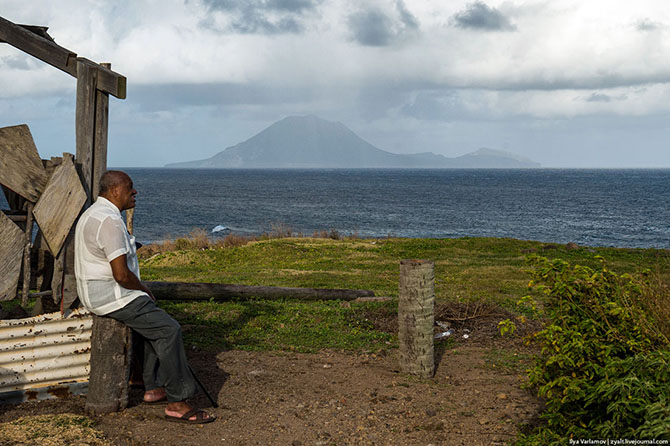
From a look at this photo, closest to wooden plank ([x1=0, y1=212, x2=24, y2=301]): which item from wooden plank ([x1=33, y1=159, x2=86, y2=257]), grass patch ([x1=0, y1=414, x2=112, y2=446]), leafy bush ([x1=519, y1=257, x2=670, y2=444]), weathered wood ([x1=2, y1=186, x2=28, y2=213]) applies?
wooden plank ([x1=33, y1=159, x2=86, y2=257])

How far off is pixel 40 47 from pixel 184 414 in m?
Answer: 3.83

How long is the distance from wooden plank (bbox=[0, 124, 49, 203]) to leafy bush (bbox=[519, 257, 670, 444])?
15.2 ft

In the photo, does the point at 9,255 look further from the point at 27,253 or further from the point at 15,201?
the point at 15,201

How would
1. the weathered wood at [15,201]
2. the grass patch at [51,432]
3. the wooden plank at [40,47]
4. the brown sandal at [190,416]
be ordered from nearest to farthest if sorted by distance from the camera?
1. the grass patch at [51,432]
2. the brown sandal at [190,416]
3. the wooden plank at [40,47]
4. the weathered wood at [15,201]

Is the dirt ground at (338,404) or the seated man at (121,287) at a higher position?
the seated man at (121,287)

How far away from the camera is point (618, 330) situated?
5051 millimetres

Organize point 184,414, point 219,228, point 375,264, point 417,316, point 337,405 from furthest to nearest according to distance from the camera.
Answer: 1. point 219,228
2. point 375,264
3. point 417,316
4. point 337,405
5. point 184,414

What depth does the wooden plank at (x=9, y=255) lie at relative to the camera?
5.99m

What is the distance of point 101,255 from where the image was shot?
5.59m

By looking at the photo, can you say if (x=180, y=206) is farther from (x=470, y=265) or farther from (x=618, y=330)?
(x=618, y=330)

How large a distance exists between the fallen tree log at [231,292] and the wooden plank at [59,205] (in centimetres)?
422

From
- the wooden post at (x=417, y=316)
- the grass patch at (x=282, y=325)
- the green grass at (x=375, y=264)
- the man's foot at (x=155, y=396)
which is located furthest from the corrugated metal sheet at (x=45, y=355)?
the green grass at (x=375, y=264)

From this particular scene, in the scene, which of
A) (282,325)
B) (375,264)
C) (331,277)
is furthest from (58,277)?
(375,264)

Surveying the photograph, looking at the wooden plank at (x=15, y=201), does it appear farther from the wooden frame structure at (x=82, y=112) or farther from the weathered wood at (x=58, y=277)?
the weathered wood at (x=58, y=277)
